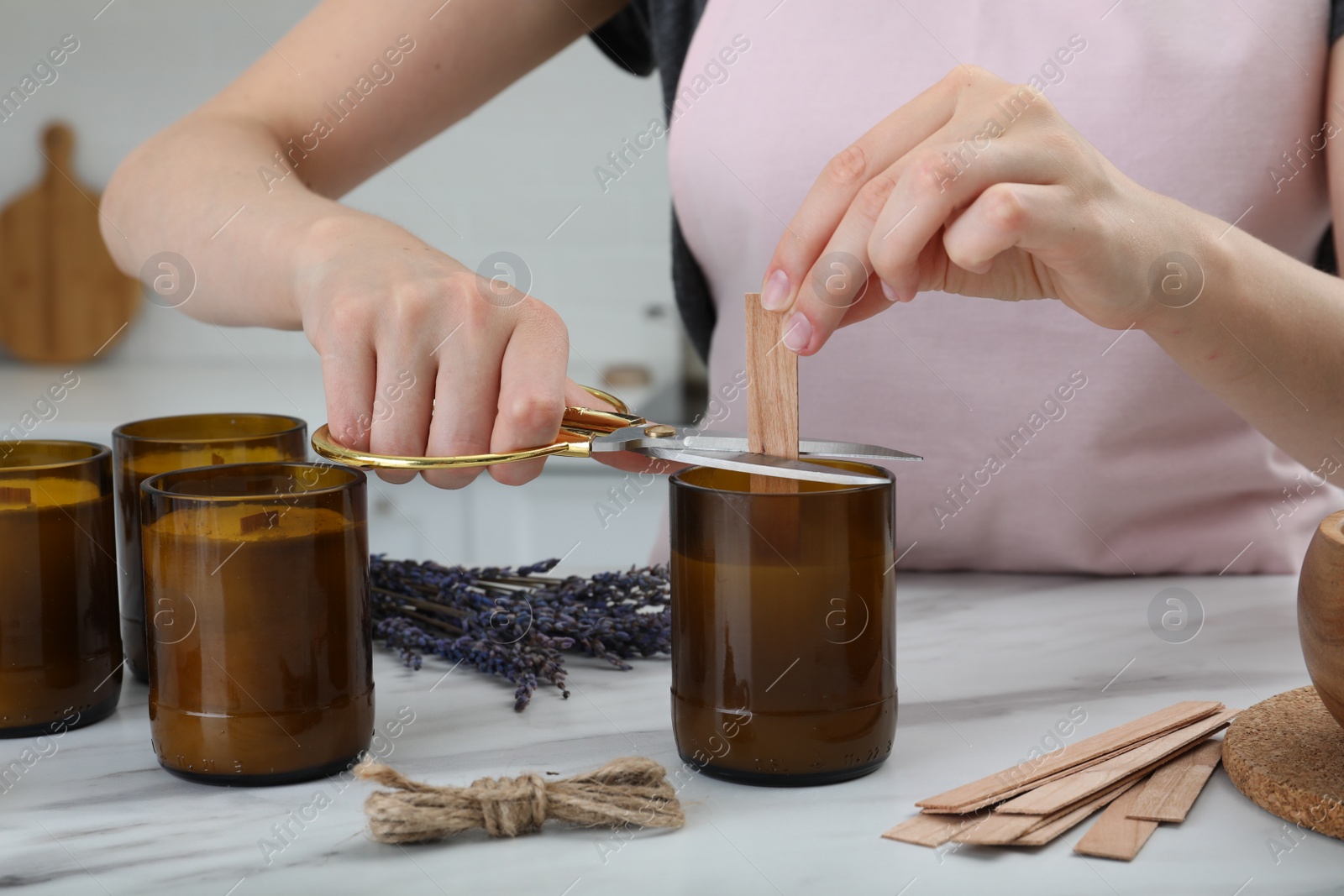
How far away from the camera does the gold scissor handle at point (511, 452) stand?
0.70 meters

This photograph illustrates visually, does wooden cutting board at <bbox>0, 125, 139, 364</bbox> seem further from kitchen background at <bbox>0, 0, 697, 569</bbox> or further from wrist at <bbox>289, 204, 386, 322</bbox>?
wrist at <bbox>289, 204, 386, 322</bbox>

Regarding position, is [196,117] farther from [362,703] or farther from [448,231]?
[448,231]

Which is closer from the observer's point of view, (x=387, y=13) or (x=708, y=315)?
(x=387, y=13)

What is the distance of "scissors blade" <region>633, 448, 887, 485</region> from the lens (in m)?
0.63

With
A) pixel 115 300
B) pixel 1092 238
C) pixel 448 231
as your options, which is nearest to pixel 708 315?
pixel 1092 238

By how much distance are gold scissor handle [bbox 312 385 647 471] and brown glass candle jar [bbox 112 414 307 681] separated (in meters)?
0.04

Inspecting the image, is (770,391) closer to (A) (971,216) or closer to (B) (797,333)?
(B) (797,333)

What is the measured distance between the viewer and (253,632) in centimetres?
62

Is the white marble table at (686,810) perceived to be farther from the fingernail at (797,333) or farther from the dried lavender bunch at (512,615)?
the fingernail at (797,333)

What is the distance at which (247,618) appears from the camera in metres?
0.62

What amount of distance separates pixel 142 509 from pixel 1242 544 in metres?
0.92

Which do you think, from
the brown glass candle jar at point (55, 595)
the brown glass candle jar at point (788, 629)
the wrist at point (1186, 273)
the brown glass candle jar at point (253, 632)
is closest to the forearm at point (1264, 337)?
the wrist at point (1186, 273)

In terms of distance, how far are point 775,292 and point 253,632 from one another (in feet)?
1.14

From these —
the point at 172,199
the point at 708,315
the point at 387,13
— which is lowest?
the point at 708,315
